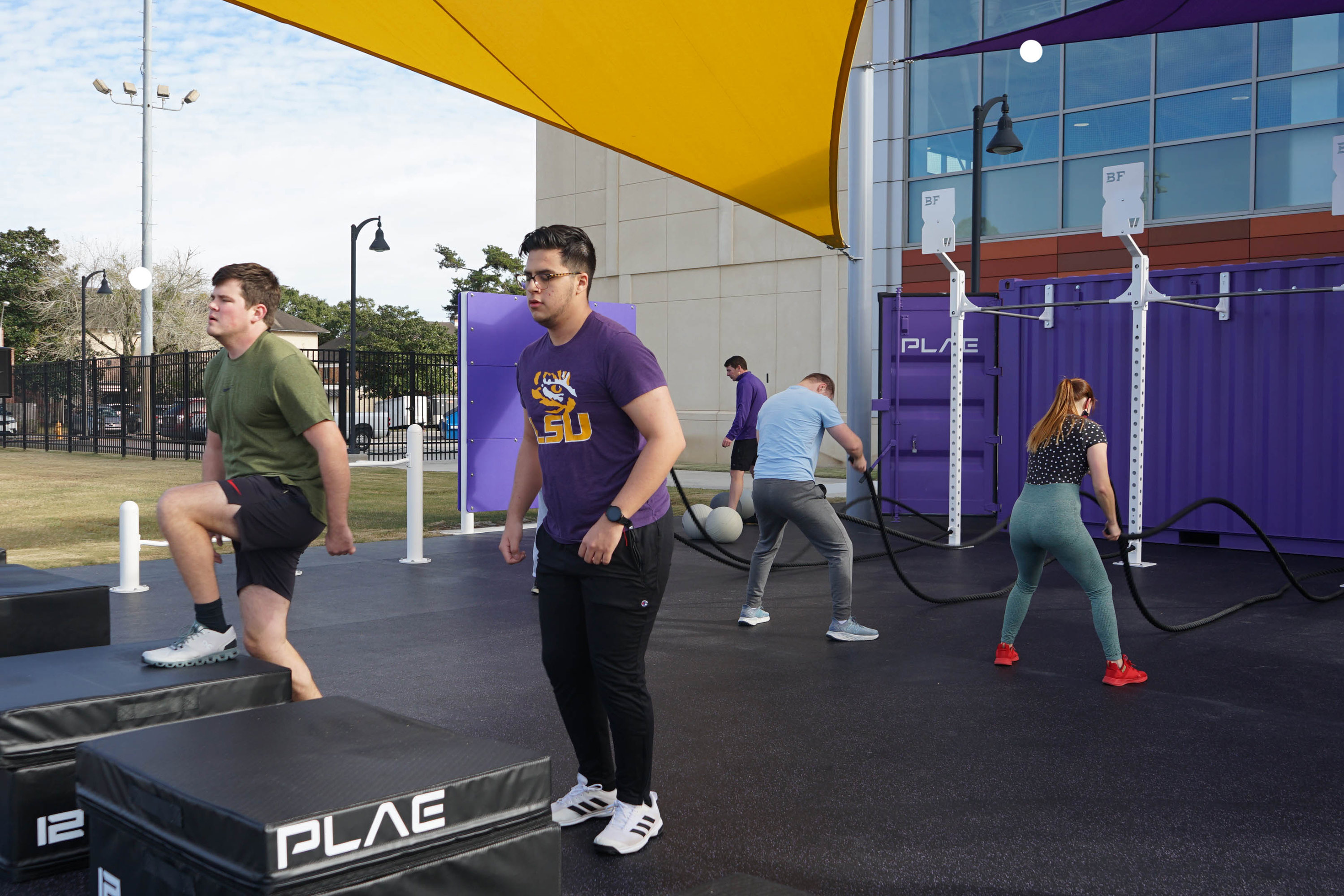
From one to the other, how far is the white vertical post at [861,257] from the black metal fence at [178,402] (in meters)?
13.1

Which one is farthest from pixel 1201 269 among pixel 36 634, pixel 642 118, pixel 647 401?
pixel 36 634

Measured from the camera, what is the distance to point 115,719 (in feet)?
11.0

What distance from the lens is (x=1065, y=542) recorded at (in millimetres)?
6012

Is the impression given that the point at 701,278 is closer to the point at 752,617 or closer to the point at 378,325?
the point at 752,617

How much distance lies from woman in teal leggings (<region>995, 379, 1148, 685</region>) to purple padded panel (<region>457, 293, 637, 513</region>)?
4773 millimetres

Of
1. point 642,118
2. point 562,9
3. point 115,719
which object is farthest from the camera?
point 642,118

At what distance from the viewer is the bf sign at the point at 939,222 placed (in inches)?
435

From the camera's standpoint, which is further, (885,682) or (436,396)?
(436,396)

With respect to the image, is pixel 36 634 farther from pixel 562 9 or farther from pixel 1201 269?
pixel 1201 269

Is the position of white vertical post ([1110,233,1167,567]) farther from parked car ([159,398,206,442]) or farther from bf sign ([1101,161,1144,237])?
parked car ([159,398,206,442])

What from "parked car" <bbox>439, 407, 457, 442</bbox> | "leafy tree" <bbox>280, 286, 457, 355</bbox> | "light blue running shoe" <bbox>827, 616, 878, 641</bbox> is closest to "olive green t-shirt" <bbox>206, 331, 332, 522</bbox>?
"light blue running shoe" <bbox>827, 616, 878, 641</bbox>

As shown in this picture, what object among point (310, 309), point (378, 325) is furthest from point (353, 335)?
point (310, 309)

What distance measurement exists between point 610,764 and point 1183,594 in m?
6.62

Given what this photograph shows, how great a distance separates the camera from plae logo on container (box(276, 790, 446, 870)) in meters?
2.28
